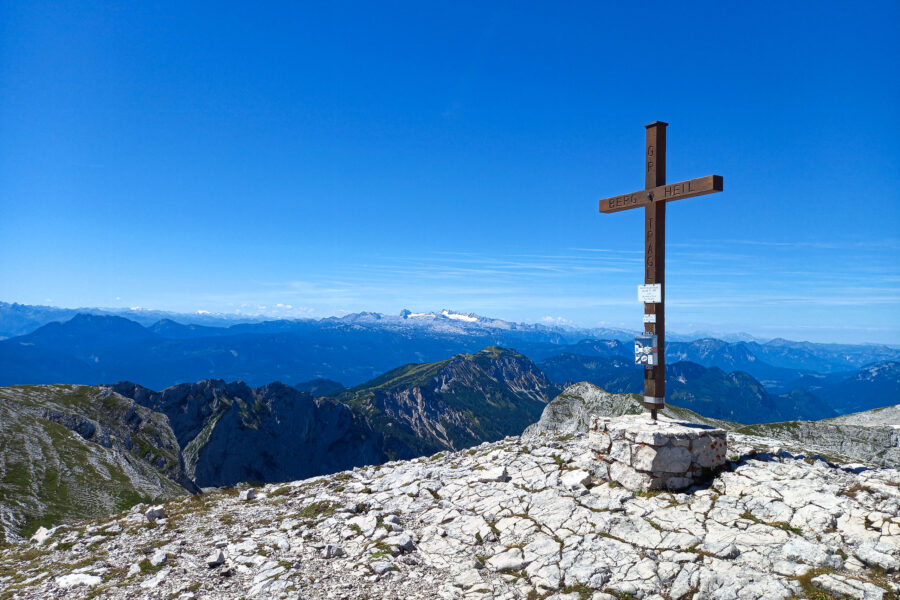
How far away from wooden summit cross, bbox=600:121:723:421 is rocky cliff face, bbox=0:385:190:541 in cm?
5159

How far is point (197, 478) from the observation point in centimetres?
17638

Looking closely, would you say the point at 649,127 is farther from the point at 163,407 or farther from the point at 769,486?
the point at 163,407

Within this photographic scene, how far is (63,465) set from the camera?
212 feet

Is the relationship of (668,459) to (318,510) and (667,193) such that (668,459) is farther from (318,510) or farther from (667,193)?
(318,510)

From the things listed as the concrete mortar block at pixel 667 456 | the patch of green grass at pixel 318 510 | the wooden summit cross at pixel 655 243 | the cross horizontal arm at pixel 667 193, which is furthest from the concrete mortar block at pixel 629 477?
the patch of green grass at pixel 318 510

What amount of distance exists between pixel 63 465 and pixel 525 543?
77.9 m

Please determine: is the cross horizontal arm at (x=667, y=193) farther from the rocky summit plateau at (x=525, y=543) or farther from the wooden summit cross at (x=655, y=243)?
the rocky summit plateau at (x=525, y=543)

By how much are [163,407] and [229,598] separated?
22040cm

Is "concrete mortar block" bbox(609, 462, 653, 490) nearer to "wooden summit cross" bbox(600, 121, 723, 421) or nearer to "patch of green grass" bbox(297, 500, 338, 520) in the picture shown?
"wooden summit cross" bbox(600, 121, 723, 421)

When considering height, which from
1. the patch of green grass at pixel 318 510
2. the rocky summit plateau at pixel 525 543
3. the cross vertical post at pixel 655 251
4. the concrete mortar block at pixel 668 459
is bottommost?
the patch of green grass at pixel 318 510

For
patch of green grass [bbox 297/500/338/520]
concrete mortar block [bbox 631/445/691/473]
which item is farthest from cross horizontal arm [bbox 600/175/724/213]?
patch of green grass [bbox 297/500/338/520]

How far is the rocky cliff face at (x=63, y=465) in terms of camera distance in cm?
5081

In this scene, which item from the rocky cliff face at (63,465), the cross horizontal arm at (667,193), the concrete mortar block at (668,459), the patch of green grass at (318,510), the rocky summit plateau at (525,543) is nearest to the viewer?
the rocky summit plateau at (525,543)

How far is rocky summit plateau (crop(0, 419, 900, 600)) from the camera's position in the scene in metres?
10.5
